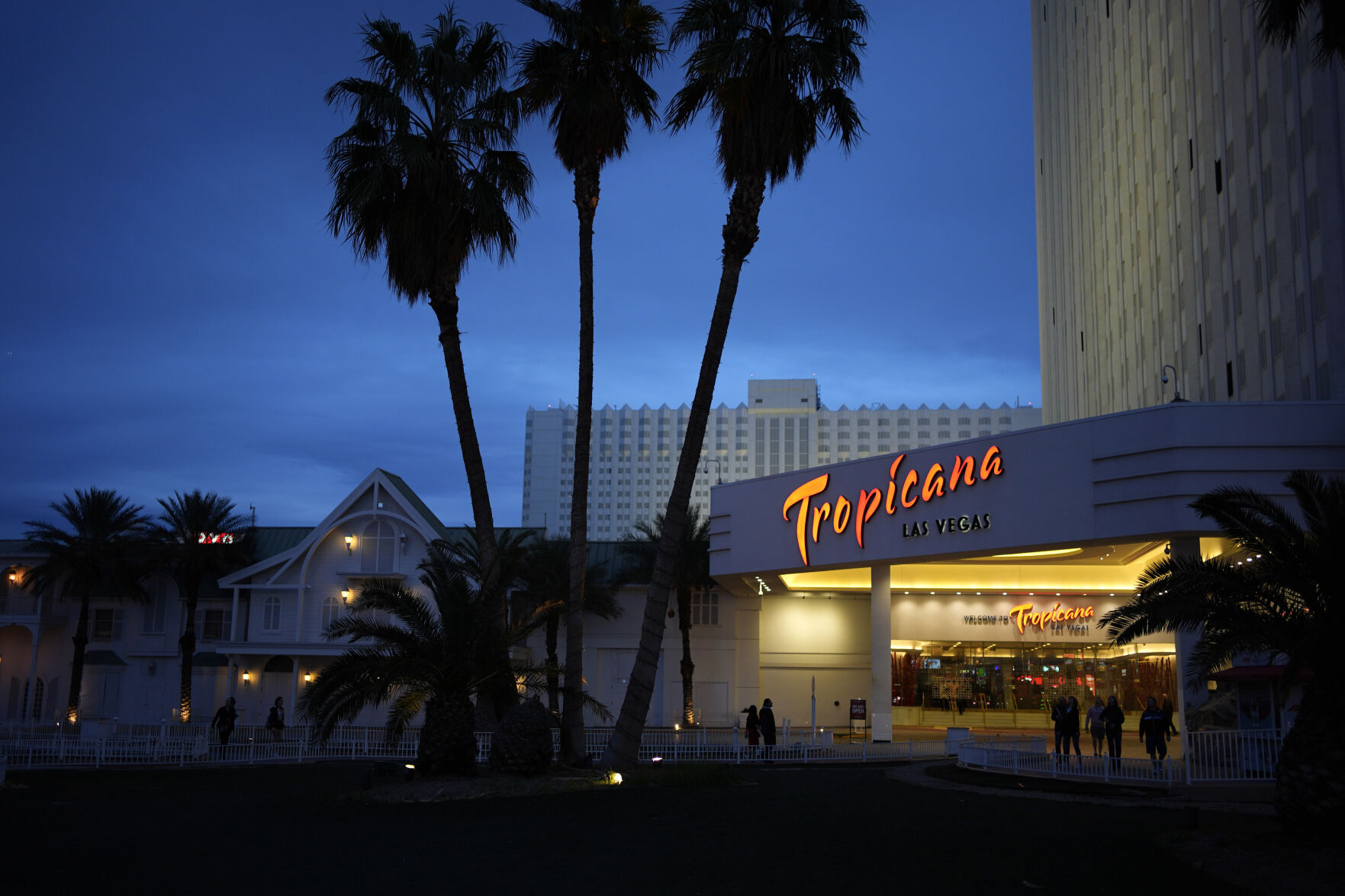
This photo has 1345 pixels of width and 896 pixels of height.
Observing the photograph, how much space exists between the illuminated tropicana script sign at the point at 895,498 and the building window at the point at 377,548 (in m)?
18.2

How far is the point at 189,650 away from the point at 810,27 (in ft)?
119

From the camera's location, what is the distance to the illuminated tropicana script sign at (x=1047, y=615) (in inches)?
1421

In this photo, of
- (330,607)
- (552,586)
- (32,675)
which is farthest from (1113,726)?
(32,675)

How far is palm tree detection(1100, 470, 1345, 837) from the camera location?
12.5m

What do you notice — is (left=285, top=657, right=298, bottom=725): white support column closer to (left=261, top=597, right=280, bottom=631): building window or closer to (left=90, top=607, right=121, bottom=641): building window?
(left=261, top=597, right=280, bottom=631): building window

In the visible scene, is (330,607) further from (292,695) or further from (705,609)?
(705,609)

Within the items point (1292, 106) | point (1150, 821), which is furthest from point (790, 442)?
point (1150, 821)

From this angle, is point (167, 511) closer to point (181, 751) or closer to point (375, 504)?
point (375, 504)

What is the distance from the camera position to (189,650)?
4538 cm

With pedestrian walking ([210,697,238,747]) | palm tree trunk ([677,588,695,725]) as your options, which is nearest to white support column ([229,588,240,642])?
pedestrian walking ([210,697,238,747])

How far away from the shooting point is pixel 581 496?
74.7 feet

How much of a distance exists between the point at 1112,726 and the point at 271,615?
3467 cm

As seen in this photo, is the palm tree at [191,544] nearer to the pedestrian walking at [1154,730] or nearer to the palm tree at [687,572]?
the palm tree at [687,572]

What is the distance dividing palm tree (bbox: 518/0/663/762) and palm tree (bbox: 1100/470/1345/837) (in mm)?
10984
